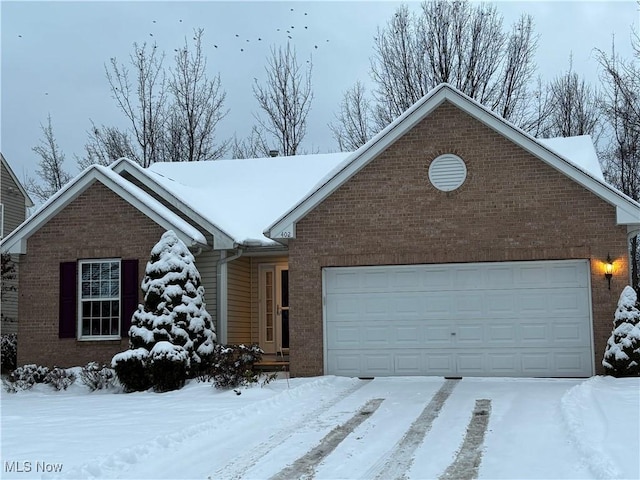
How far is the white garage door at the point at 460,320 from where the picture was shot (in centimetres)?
1434

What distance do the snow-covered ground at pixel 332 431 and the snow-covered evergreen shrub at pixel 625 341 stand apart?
0.34 m

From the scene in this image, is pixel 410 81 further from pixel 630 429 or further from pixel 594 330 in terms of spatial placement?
pixel 630 429

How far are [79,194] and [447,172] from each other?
8.43 m

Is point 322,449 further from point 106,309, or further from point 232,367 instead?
point 106,309

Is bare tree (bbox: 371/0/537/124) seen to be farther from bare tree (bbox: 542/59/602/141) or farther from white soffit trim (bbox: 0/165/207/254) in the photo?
white soffit trim (bbox: 0/165/207/254)

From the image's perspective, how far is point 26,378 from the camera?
49.9 ft

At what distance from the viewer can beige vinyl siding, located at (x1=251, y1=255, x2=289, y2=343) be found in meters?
18.8

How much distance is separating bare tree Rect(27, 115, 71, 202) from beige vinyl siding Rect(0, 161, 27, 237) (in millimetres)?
10243

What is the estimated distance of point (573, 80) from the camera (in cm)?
3397

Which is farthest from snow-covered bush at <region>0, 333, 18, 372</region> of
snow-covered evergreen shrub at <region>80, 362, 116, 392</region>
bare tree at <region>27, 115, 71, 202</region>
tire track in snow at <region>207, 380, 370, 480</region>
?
bare tree at <region>27, 115, 71, 202</region>

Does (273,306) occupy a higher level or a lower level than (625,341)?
higher

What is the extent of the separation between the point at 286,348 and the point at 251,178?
16.3 ft

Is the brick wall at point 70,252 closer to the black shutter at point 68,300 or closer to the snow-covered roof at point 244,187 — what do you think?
the black shutter at point 68,300

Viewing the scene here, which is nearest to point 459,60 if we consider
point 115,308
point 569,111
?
point 569,111
